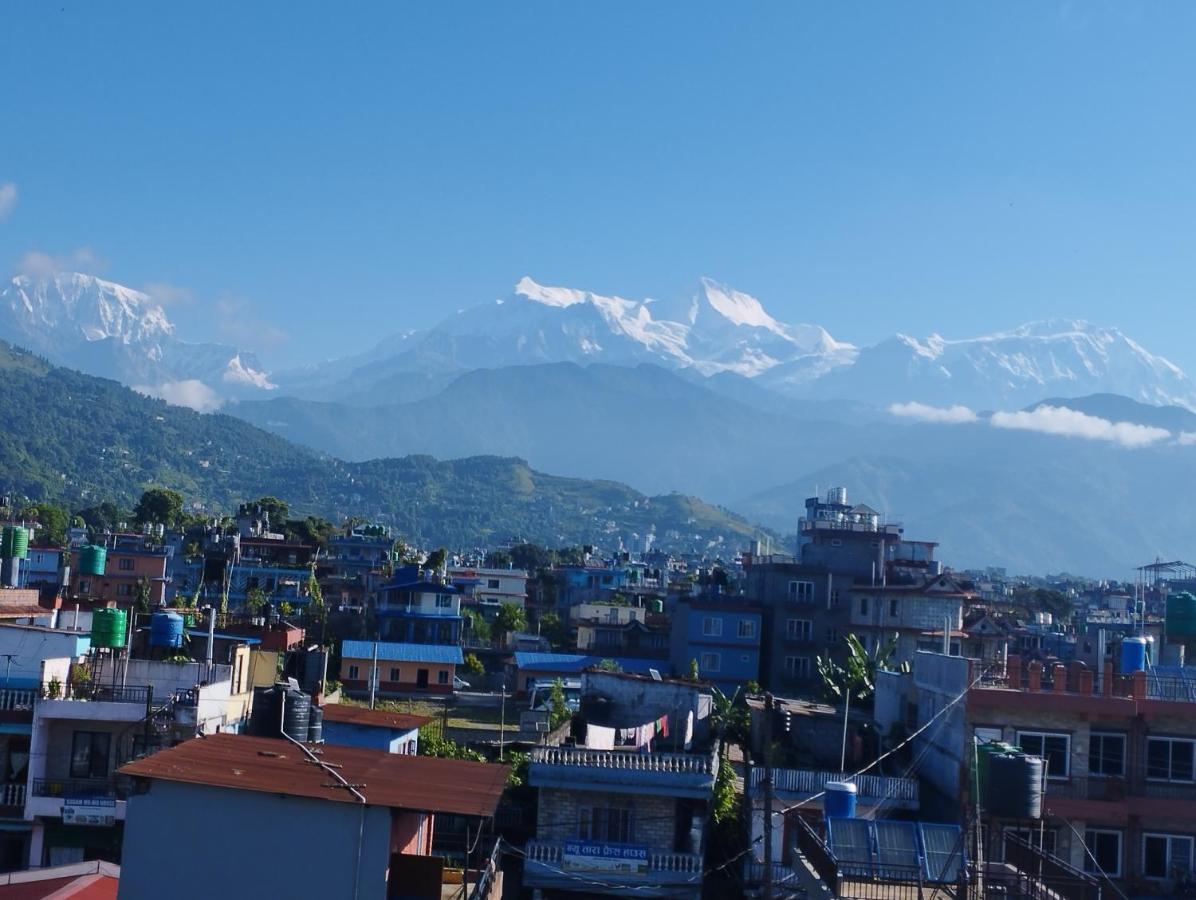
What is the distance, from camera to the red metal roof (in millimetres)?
29547

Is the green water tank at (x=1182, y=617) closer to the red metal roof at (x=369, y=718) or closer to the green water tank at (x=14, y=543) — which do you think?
the red metal roof at (x=369, y=718)

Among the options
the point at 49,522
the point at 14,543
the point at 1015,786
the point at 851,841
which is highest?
the point at 49,522

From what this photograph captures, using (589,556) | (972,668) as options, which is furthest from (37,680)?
(589,556)

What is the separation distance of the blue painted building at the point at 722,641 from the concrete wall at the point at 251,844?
43.9 m

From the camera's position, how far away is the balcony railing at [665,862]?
27.8 m

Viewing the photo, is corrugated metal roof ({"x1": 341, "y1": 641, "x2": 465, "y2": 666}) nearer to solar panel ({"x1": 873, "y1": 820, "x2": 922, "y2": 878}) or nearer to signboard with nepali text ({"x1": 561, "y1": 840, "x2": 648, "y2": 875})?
signboard with nepali text ({"x1": 561, "y1": 840, "x2": 648, "y2": 875})

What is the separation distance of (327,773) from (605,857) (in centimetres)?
1191

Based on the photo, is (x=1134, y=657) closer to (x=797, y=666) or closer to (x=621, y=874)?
(x=621, y=874)

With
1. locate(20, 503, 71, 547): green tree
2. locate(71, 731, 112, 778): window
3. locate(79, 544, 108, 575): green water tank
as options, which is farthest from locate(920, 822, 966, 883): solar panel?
locate(20, 503, 71, 547): green tree

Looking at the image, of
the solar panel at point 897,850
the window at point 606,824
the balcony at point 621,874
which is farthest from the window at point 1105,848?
the window at point 606,824

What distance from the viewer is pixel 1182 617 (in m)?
32.8

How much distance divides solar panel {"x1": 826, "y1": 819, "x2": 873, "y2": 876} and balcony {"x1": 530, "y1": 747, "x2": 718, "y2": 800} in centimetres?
812

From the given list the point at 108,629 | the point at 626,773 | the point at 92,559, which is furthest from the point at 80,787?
the point at 92,559

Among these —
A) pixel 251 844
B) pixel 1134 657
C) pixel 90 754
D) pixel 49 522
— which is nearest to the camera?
pixel 251 844
